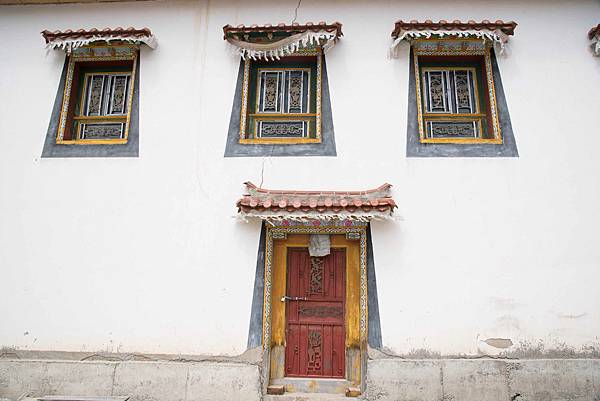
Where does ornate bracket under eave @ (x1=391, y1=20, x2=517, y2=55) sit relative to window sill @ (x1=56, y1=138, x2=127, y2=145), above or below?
above

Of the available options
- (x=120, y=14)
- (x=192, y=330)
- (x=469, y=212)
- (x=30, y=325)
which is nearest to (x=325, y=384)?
(x=192, y=330)

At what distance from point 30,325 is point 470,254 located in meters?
5.27

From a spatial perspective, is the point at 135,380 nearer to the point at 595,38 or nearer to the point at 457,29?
the point at 457,29

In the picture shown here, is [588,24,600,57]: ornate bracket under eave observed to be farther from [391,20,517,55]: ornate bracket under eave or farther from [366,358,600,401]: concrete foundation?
[366,358,600,401]: concrete foundation

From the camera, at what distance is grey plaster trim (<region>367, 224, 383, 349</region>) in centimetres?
516

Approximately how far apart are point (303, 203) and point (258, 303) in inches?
51.0

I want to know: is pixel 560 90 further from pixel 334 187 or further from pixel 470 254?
pixel 334 187

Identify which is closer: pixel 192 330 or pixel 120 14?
pixel 192 330

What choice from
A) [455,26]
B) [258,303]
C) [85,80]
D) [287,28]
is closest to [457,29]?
[455,26]

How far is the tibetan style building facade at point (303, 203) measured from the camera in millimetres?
5133

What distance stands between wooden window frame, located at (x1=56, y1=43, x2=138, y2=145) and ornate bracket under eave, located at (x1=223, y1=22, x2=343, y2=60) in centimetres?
141

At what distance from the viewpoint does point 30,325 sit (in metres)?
5.41

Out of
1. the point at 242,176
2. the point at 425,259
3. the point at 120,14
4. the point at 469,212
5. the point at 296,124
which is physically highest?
the point at 120,14

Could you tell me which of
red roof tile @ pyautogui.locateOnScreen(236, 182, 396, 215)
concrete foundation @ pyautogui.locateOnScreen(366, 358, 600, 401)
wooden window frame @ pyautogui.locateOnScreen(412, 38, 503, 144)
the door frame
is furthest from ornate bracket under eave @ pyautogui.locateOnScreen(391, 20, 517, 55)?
concrete foundation @ pyautogui.locateOnScreen(366, 358, 600, 401)
